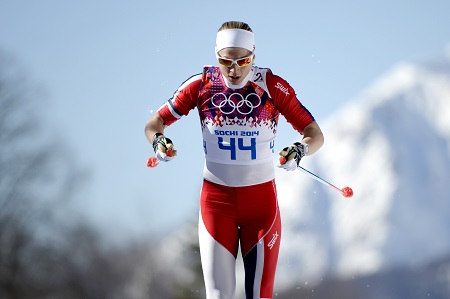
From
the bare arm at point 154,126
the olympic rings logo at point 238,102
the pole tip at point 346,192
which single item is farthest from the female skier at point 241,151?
the pole tip at point 346,192

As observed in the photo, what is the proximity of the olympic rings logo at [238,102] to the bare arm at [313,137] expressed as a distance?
0.49m

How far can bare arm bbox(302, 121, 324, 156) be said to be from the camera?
7977 mm

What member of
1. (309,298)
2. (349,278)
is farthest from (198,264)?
(349,278)

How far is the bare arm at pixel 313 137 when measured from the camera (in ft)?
26.2

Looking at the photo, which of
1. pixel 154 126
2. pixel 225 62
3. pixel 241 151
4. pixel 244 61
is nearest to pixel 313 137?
pixel 241 151

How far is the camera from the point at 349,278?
70562 millimetres

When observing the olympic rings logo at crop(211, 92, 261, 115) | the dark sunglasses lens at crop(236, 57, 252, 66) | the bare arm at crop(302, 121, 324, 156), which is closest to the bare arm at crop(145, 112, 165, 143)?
the olympic rings logo at crop(211, 92, 261, 115)

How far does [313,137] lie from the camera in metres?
7.99

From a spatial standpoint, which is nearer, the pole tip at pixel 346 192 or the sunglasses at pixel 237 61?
the sunglasses at pixel 237 61

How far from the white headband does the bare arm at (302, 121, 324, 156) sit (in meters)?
0.84

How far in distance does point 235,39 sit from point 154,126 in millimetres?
1072

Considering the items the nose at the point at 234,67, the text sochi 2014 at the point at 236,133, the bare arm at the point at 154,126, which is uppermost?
the nose at the point at 234,67

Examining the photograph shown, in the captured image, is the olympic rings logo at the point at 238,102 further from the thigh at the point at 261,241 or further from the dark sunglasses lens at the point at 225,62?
the thigh at the point at 261,241

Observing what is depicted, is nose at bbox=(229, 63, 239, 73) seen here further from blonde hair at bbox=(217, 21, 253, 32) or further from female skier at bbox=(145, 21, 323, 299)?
blonde hair at bbox=(217, 21, 253, 32)
